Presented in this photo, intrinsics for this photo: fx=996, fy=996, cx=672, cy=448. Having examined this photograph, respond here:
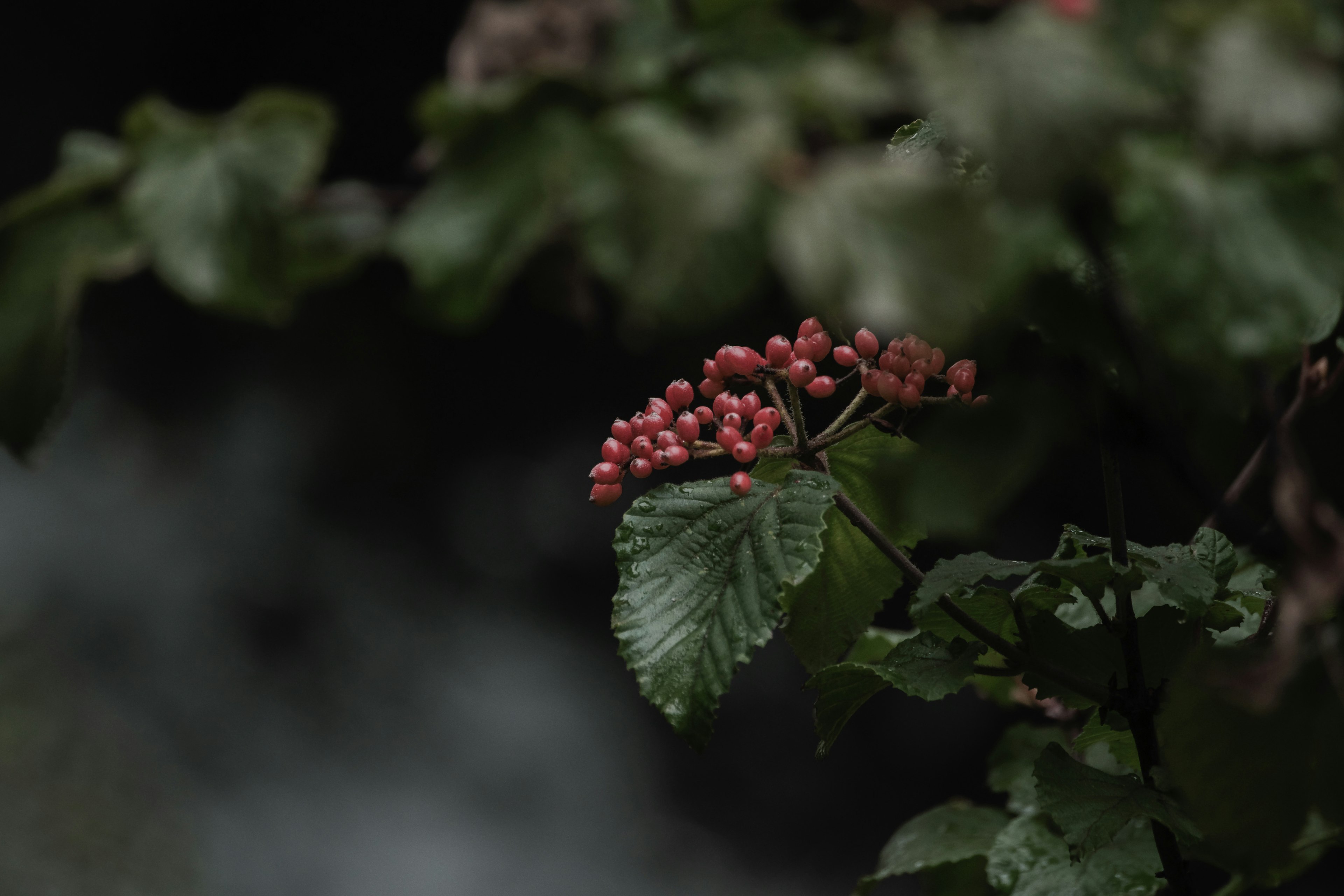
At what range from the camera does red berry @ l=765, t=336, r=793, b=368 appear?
41 centimetres

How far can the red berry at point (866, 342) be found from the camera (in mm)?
410

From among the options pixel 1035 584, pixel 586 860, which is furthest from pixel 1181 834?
pixel 586 860

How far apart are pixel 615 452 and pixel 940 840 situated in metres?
0.31

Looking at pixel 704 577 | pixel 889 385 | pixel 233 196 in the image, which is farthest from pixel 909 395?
pixel 233 196

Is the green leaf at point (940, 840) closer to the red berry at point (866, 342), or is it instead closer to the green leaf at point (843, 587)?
the green leaf at point (843, 587)

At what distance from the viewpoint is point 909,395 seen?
1.27ft

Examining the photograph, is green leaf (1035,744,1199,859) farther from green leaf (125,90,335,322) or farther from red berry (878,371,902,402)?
green leaf (125,90,335,322)

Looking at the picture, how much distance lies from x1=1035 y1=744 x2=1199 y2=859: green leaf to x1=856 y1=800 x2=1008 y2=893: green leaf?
120mm

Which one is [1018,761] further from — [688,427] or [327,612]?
[327,612]

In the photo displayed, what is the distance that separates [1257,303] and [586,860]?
2049mm

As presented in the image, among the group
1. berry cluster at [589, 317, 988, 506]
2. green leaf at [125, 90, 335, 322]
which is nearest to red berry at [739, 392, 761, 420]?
berry cluster at [589, 317, 988, 506]

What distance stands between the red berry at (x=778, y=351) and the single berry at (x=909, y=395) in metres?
0.05

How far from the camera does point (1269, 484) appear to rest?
47 cm

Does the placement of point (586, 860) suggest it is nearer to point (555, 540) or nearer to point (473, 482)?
point (555, 540)
